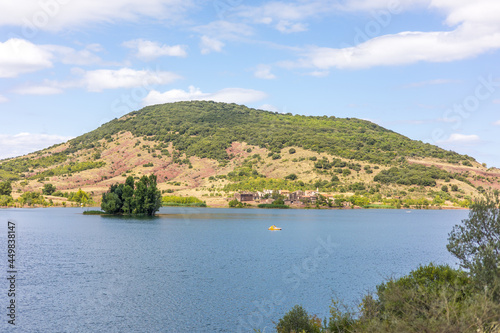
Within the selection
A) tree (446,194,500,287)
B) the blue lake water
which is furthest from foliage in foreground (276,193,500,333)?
the blue lake water

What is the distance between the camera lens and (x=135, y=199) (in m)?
139

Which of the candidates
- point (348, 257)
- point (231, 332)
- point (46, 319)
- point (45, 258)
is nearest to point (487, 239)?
point (231, 332)

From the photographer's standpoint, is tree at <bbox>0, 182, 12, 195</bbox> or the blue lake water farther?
tree at <bbox>0, 182, 12, 195</bbox>

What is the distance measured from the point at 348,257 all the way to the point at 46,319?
44935mm

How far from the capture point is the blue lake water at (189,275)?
33969 mm

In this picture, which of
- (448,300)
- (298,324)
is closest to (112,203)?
(298,324)

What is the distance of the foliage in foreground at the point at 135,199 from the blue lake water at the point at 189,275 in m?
44.1

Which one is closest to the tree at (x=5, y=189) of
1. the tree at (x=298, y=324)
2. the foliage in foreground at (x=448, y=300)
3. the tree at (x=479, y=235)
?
the foliage in foreground at (x=448, y=300)

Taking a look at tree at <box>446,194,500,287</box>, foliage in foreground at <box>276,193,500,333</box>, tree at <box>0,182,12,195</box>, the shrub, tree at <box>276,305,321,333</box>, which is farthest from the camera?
tree at <box>0,182,12,195</box>

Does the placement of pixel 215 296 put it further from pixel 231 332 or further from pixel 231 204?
pixel 231 204

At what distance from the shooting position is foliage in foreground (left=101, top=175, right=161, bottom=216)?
139 meters

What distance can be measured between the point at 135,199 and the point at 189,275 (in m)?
93.7

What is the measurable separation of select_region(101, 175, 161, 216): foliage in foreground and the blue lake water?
145 feet

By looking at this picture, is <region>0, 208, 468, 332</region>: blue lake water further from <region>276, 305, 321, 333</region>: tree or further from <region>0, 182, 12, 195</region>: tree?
<region>0, 182, 12, 195</region>: tree
